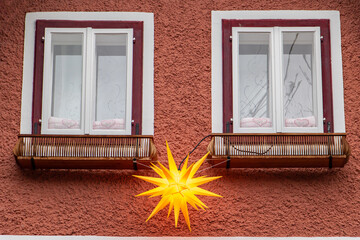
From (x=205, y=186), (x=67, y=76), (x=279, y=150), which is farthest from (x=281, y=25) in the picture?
(x=67, y=76)

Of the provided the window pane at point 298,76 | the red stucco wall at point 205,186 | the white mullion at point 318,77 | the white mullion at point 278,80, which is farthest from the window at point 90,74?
the white mullion at point 318,77

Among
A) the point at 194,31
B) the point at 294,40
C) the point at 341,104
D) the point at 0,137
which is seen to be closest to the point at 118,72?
the point at 194,31

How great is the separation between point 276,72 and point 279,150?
676 mm

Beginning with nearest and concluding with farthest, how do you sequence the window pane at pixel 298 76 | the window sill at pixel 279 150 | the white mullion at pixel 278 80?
the window sill at pixel 279 150, the white mullion at pixel 278 80, the window pane at pixel 298 76

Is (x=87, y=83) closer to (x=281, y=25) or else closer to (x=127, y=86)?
(x=127, y=86)

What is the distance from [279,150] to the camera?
5082 millimetres

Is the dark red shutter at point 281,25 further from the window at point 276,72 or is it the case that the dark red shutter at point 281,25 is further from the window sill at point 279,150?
the window sill at point 279,150

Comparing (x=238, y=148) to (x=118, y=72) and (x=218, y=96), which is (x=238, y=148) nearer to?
(x=218, y=96)

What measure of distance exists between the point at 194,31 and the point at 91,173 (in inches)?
57.5

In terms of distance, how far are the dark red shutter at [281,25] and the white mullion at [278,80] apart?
0.14 m

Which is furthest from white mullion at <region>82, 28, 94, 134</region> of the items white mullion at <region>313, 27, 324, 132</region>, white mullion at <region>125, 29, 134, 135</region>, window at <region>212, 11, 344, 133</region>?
white mullion at <region>313, 27, 324, 132</region>

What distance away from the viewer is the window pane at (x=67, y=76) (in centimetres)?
535

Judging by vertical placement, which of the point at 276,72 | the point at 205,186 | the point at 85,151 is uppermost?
the point at 276,72

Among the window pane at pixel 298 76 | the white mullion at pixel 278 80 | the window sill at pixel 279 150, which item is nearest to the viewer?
the window sill at pixel 279 150
